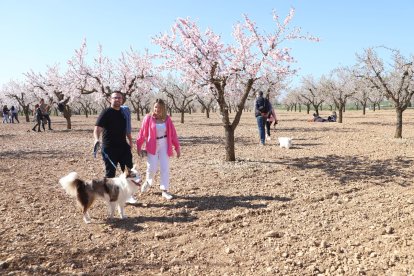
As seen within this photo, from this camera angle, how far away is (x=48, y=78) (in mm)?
26031

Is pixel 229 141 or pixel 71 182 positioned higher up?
pixel 229 141

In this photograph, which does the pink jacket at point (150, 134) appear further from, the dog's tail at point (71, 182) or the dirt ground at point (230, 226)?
the dog's tail at point (71, 182)

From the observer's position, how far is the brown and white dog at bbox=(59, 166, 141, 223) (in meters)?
5.04

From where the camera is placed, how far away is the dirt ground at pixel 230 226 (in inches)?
150

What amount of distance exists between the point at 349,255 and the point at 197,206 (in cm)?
289

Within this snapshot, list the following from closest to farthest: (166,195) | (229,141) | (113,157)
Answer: (113,157), (166,195), (229,141)

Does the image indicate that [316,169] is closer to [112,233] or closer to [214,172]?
[214,172]

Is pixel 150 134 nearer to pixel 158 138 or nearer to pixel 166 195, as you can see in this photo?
pixel 158 138

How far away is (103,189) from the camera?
17.0ft

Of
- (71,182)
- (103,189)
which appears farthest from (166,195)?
(71,182)

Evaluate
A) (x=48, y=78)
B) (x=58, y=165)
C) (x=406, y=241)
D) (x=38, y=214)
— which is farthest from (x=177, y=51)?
(x=48, y=78)

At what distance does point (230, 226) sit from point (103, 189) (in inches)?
84.0

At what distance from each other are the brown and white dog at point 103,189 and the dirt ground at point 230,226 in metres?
0.33

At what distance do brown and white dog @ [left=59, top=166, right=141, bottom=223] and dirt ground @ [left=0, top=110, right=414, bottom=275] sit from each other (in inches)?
13.0
